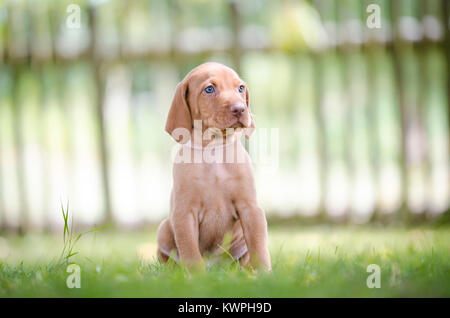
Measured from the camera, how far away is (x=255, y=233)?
2695 millimetres

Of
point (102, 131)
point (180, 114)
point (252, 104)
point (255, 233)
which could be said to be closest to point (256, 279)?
point (255, 233)

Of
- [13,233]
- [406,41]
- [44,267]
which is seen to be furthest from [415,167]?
[13,233]

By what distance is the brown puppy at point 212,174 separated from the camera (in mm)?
2668

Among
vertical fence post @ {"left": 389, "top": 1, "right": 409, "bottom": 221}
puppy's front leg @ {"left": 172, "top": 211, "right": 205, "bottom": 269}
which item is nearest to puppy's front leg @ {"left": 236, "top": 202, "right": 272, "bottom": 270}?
puppy's front leg @ {"left": 172, "top": 211, "right": 205, "bottom": 269}

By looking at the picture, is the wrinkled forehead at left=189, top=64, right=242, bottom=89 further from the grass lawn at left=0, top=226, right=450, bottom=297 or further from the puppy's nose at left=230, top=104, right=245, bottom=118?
the grass lawn at left=0, top=226, right=450, bottom=297

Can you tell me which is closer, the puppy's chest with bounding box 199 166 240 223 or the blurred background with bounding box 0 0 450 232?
the puppy's chest with bounding box 199 166 240 223

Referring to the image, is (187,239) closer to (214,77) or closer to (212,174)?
(212,174)

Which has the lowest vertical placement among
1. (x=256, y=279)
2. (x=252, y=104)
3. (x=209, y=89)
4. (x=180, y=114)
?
(x=256, y=279)

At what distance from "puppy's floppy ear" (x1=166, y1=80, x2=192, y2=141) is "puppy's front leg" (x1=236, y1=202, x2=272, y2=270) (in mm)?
540

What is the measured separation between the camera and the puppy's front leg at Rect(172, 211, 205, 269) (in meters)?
2.60

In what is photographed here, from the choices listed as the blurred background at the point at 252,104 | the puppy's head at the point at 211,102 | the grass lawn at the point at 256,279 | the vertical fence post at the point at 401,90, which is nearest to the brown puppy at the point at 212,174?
the puppy's head at the point at 211,102

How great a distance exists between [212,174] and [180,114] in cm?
39

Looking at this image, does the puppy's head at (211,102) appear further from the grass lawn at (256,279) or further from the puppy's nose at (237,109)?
the grass lawn at (256,279)
